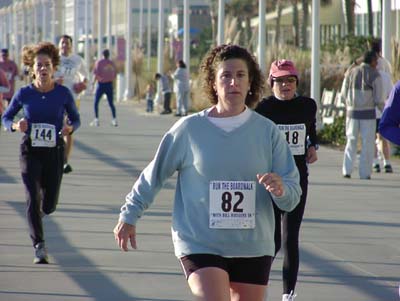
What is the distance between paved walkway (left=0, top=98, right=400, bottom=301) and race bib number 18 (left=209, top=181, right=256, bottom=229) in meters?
3.07

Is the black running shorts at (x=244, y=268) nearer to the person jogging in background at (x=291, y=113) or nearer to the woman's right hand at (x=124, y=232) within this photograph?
the woman's right hand at (x=124, y=232)

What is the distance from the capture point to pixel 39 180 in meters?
10.7

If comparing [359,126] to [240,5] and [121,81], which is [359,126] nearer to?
[121,81]

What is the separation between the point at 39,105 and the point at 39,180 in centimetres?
76

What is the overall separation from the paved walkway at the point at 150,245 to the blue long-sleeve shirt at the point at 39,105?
→ 113cm

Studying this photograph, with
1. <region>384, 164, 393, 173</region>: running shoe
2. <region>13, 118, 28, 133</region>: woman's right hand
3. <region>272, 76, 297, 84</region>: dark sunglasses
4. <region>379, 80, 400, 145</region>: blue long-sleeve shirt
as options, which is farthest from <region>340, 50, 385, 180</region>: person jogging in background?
<region>379, 80, 400, 145</region>: blue long-sleeve shirt

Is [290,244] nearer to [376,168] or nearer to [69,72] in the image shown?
[69,72]

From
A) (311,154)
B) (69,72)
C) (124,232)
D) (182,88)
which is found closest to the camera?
(124,232)

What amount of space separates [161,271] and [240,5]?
7083 centimetres

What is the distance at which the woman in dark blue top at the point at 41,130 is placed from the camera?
10664 millimetres

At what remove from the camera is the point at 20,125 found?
1084cm

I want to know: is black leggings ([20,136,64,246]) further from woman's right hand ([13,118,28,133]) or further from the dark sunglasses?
the dark sunglasses

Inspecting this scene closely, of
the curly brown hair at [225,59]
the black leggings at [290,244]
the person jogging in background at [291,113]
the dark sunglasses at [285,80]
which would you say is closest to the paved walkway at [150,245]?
the black leggings at [290,244]

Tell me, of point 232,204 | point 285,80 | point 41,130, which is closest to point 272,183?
point 232,204
